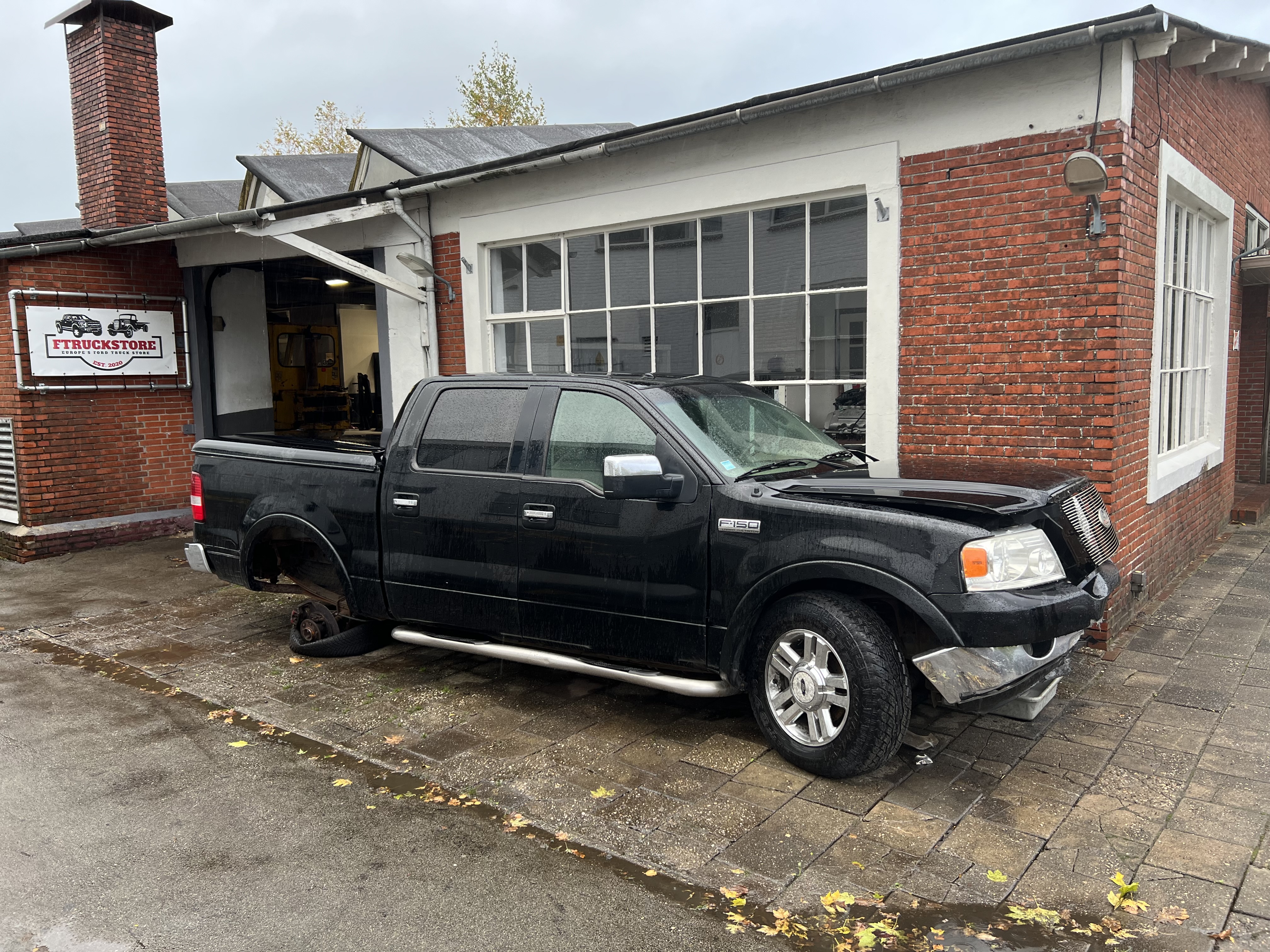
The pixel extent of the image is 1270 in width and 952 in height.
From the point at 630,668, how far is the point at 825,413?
11.0ft

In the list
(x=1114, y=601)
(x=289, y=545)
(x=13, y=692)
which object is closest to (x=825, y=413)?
(x=1114, y=601)

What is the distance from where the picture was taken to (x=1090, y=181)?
5707 millimetres

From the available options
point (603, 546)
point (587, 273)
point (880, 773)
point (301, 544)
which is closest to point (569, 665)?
point (603, 546)

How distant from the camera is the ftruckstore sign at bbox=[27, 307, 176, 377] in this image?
10.0 meters

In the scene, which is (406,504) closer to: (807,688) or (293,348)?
(807,688)

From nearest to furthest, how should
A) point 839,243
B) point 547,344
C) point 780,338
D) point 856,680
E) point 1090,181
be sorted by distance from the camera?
point 856,680, point 1090,181, point 839,243, point 780,338, point 547,344

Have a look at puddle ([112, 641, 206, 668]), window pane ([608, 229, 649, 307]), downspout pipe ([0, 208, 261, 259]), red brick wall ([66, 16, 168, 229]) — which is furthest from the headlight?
red brick wall ([66, 16, 168, 229])

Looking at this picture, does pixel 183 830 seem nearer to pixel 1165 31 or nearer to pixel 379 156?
pixel 1165 31

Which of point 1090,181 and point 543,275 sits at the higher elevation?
point 1090,181

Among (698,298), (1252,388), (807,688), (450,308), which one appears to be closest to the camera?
(807,688)

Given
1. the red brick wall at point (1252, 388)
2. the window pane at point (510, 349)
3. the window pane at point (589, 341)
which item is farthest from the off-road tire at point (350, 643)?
the red brick wall at point (1252, 388)

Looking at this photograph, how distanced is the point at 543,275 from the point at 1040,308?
4.65 m

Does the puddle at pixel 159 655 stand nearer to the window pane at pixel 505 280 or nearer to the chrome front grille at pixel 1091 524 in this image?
the window pane at pixel 505 280

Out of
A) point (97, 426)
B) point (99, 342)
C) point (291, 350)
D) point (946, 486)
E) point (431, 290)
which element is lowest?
point (946, 486)
